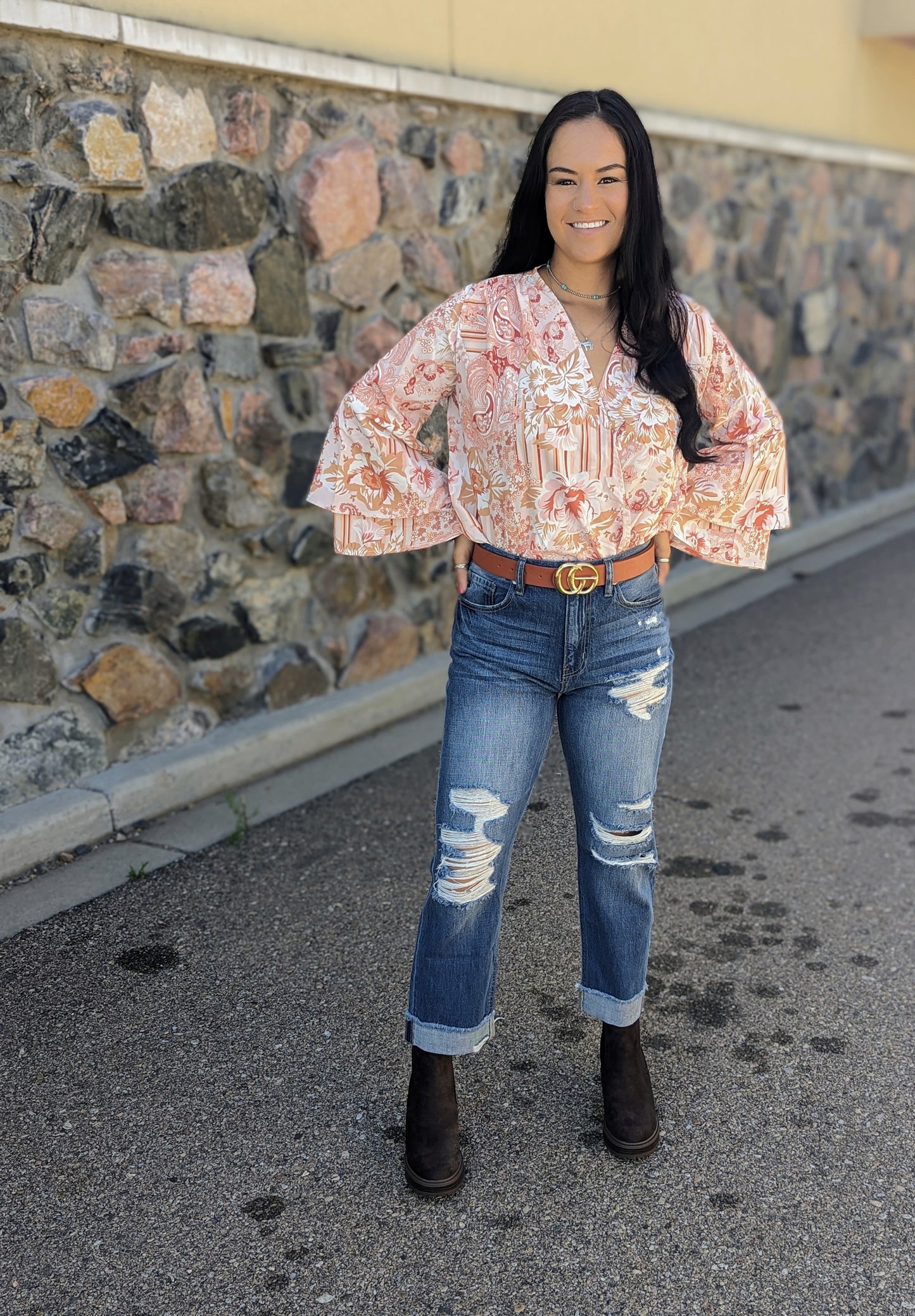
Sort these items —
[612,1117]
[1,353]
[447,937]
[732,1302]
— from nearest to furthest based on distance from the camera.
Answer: [732,1302] → [447,937] → [612,1117] → [1,353]

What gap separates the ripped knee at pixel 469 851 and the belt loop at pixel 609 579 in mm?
393

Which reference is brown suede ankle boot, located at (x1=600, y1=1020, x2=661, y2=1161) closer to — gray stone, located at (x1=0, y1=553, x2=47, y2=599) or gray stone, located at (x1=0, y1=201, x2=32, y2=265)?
gray stone, located at (x1=0, y1=553, x2=47, y2=599)

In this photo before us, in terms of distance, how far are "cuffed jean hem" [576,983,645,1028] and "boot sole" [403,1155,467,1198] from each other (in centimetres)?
39

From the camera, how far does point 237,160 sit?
13.5 ft

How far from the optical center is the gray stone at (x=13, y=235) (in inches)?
136

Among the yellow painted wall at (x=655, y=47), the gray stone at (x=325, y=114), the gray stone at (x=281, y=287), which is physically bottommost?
the gray stone at (x=281, y=287)

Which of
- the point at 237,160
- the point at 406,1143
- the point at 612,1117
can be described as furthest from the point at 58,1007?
the point at 237,160

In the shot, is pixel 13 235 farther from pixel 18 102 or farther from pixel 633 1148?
pixel 633 1148

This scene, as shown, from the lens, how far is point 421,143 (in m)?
4.79

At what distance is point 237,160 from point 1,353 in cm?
106

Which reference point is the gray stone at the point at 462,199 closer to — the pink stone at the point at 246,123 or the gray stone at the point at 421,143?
the gray stone at the point at 421,143

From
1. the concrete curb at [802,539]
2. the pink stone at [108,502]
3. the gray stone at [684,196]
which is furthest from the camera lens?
the concrete curb at [802,539]

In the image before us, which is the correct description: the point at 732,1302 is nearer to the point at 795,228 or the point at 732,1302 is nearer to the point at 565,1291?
the point at 565,1291

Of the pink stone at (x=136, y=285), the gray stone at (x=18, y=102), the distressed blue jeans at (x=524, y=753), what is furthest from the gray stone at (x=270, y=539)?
the distressed blue jeans at (x=524, y=753)
